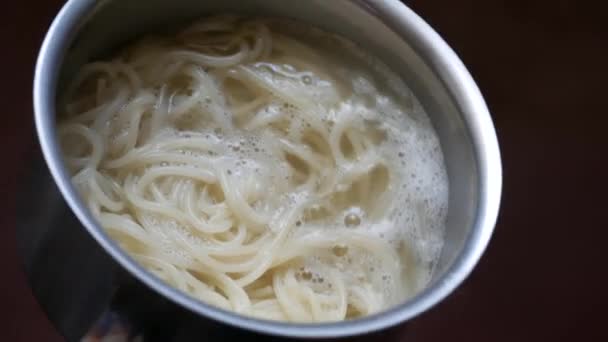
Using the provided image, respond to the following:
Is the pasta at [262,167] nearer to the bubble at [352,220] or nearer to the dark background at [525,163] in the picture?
the bubble at [352,220]

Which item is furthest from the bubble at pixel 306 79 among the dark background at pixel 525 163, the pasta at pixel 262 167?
the dark background at pixel 525 163

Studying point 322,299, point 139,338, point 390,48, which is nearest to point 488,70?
point 390,48

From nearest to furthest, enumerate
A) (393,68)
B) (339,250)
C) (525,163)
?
1. (339,250)
2. (393,68)
3. (525,163)

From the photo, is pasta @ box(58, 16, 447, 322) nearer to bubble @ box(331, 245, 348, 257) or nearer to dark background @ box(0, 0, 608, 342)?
bubble @ box(331, 245, 348, 257)

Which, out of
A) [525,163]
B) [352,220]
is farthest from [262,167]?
[525,163]

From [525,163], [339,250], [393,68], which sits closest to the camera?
A: [339,250]

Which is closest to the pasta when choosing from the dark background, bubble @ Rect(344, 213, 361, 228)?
bubble @ Rect(344, 213, 361, 228)

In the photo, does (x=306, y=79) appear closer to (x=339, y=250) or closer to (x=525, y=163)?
(x=339, y=250)

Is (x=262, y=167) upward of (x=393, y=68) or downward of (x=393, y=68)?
downward
